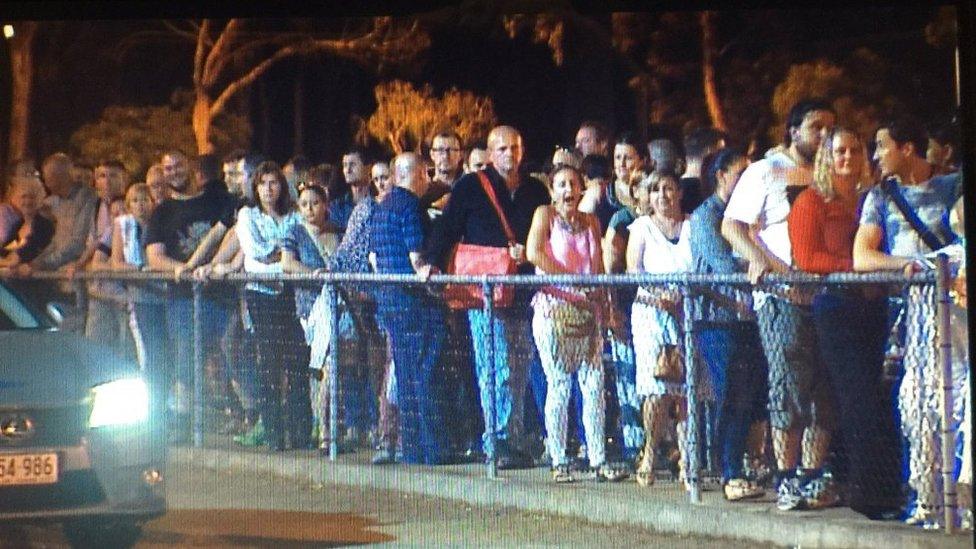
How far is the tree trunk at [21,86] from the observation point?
24.0 feet

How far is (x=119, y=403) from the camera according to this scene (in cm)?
645

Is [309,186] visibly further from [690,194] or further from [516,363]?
[690,194]

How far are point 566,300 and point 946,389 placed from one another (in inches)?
67.0

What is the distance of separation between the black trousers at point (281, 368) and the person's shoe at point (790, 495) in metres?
2.24

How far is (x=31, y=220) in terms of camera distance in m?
7.75

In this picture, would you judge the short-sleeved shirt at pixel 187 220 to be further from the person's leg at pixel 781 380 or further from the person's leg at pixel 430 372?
the person's leg at pixel 781 380

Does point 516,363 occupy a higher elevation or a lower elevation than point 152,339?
lower

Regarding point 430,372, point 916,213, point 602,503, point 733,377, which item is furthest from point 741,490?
point 430,372

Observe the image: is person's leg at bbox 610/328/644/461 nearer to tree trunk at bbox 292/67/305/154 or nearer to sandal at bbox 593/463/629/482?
sandal at bbox 593/463/629/482

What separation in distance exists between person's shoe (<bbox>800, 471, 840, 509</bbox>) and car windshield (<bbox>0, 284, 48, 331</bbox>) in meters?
3.13

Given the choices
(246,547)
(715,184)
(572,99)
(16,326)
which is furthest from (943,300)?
(16,326)

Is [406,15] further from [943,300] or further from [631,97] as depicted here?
[943,300]

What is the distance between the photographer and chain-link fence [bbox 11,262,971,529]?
6629mm

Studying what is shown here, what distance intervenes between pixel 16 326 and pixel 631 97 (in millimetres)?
2622
